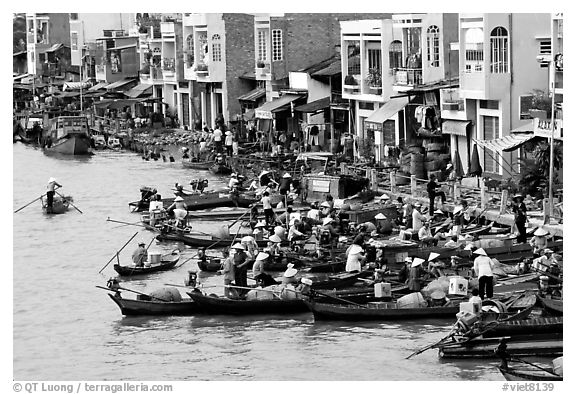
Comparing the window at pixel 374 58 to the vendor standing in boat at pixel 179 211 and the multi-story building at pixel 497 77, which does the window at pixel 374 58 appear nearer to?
the multi-story building at pixel 497 77

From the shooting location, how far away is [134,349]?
23531 mm

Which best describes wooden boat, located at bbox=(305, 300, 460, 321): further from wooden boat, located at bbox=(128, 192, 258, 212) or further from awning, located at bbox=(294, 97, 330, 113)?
awning, located at bbox=(294, 97, 330, 113)

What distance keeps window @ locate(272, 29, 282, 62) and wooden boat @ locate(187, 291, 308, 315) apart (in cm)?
2797

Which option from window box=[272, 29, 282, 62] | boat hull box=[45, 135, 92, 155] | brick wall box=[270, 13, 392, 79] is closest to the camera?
brick wall box=[270, 13, 392, 79]

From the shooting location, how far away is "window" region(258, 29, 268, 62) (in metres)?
52.8

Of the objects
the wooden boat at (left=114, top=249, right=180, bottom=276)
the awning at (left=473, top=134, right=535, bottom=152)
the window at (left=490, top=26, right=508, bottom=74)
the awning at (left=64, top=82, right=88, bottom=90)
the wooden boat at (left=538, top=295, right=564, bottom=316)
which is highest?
the window at (left=490, top=26, right=508, bottom=74)

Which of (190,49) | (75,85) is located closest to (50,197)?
(190,49)

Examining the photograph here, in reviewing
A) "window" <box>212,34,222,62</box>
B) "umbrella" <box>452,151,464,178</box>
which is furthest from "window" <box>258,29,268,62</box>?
"umbrella" <box>452,151,464,178</box>

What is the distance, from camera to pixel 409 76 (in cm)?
4091

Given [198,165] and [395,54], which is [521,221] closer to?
[395,54]

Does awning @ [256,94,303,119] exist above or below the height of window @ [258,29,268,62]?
below

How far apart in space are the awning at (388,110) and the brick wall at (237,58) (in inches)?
543
